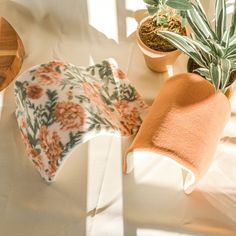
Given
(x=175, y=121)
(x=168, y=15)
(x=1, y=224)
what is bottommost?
(x=1, y=224)

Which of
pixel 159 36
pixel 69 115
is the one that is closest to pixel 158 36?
pixel 159 36

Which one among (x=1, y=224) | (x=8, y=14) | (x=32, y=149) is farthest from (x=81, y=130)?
(x=8, y=14)

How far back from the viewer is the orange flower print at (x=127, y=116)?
95 centimetres

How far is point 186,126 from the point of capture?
2.71 ft

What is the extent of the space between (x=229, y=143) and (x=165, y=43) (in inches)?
12.3

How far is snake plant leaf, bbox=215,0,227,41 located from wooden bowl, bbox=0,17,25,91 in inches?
21.6

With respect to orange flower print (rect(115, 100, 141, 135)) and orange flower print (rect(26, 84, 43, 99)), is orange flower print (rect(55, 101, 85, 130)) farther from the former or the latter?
orange flower print (rect(115, 100, 141, 135))

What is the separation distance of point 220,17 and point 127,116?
33cm

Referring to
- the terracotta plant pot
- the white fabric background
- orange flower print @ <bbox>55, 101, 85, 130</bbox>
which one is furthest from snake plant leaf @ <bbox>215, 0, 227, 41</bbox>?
orange flower print @ <bbox>55, 101, 85, 130</bbox>

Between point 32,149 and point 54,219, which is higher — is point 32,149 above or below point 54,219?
above

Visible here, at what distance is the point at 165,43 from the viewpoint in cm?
100

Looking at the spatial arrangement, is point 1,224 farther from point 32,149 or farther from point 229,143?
point 229,143

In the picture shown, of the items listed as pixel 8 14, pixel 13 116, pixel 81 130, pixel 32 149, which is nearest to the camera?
pixel 81 130

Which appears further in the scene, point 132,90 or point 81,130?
point 132,90
